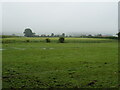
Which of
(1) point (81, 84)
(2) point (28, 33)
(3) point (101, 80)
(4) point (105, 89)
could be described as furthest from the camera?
(2) point (28, 33)

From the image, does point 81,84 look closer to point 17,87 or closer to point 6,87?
point 17,87

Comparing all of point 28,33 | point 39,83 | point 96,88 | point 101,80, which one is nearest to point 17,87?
point 39,83

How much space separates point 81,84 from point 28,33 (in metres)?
79.8

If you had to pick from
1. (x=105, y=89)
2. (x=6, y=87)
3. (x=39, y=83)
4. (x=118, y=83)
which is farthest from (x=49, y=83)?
(x=118, y=83)

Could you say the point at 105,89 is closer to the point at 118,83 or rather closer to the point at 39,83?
the point at 118,83

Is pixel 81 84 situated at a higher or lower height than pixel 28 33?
lower

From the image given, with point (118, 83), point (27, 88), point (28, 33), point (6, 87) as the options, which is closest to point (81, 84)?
point (118, 83)

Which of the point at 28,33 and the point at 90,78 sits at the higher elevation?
the point at 28,33

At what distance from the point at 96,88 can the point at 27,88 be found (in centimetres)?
212

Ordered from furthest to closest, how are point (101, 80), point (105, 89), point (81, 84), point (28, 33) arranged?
point (28, 33)
point (101, 80)
point (81, 84)
point (105, 89)

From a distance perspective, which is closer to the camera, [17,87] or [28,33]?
[17,87]

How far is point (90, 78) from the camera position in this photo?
5766 millimetres

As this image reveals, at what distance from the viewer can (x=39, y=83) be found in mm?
5191

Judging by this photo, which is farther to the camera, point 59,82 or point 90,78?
point 90,78
